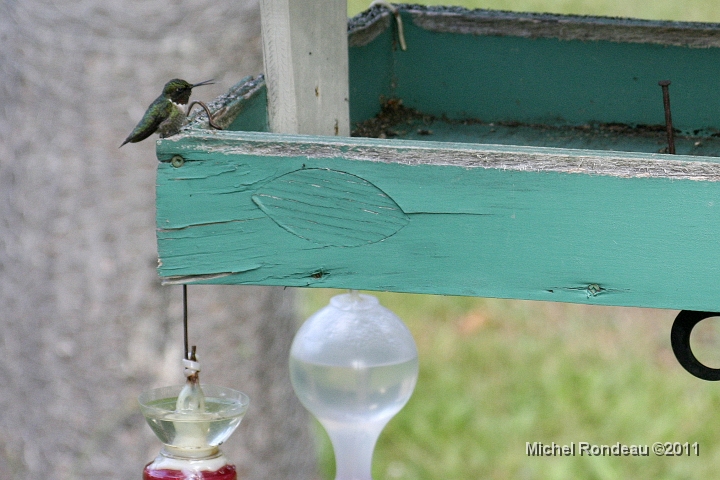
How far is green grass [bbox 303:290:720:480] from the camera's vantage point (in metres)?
3.02

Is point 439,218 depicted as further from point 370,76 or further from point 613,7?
point 613,7

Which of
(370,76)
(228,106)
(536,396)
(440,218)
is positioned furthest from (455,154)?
(536,396)

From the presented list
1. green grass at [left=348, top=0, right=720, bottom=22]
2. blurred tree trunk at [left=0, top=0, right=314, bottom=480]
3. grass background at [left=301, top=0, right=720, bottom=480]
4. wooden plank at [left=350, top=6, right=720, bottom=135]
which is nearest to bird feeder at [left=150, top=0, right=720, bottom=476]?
wooden plank at [left=350, top=6, right=720, bottom=135]

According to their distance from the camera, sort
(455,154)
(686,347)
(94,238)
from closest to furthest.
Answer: (455,154), (686,347), (94,238)

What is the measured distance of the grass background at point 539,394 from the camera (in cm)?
302

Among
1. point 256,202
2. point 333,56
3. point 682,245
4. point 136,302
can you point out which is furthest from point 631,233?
point 136,302

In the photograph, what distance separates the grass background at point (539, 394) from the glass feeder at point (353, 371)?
54.8 inches

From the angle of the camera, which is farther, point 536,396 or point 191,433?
point 536,396

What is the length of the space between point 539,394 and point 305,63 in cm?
230

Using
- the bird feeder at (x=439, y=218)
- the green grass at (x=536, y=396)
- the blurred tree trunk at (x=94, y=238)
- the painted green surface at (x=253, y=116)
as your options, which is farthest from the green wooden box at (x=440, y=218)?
the green grass at (x=536, y=396)

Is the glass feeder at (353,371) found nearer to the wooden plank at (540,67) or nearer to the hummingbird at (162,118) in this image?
the hummingbird at (162,118)

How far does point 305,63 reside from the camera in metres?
1.31

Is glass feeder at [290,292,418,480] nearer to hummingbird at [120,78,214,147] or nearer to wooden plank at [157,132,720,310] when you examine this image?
wooden plank at [157,132,720,310]

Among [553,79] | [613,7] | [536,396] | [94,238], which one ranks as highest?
[613,7]
